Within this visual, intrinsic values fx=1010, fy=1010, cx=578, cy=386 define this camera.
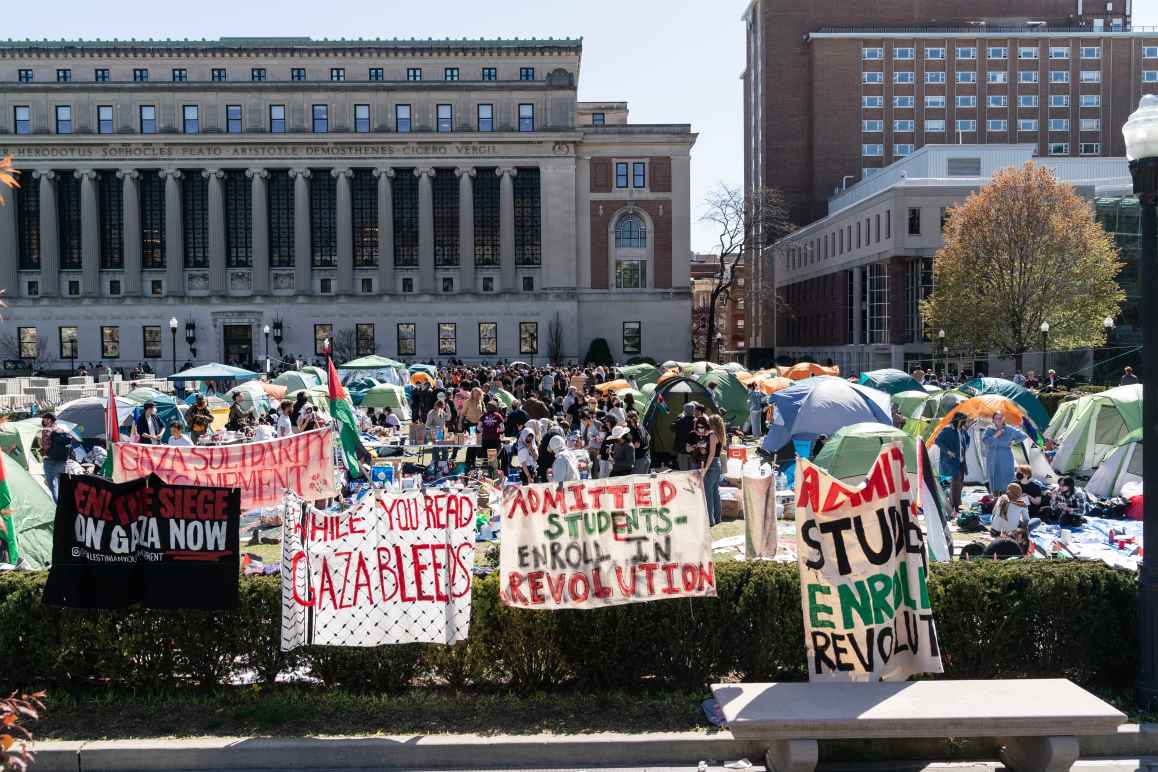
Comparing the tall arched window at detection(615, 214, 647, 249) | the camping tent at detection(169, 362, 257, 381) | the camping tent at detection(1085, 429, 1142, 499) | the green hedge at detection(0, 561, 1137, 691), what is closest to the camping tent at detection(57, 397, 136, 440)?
the camping tent at detection(169, 362, 257, 381)

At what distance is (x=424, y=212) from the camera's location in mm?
73750

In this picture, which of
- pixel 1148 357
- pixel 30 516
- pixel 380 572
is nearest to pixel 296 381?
pixel 30 516

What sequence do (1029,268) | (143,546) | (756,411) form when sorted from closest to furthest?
(143,546) < (756,411) < (1029,268)

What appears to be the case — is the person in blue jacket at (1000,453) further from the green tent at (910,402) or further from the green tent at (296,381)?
the green tent at (296,381)

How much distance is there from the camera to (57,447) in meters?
16.1

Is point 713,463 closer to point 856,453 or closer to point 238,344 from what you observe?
point 856,453

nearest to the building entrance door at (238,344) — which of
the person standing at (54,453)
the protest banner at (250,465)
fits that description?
the person standing at (54,453)

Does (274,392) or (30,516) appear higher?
(274,392)

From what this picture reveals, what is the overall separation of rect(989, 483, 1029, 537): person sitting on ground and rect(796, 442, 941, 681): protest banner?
579cm

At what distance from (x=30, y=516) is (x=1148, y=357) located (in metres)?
13.2

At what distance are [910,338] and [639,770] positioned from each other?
2321 inches

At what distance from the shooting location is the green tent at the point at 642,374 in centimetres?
3853

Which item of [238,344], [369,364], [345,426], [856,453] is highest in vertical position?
[238,344]

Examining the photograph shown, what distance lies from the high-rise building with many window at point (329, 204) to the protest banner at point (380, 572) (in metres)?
65.1
